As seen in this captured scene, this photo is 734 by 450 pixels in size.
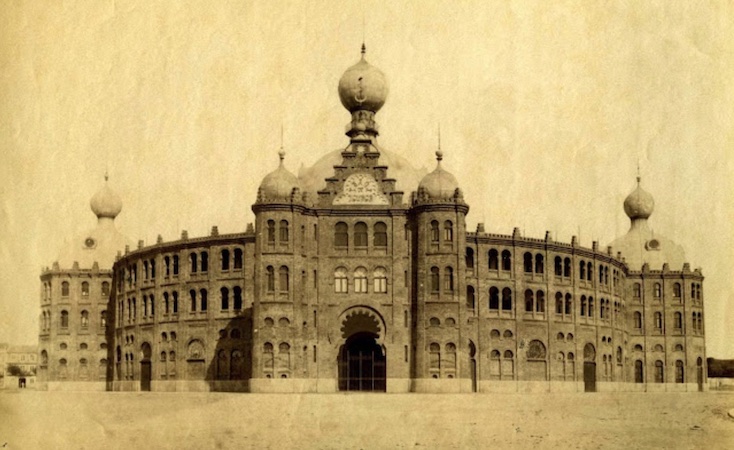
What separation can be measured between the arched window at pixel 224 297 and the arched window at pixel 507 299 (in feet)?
54.7

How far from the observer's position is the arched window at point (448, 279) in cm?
5741

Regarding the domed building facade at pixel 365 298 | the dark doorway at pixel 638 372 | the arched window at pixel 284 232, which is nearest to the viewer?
the domed building facade at pixel 365 298

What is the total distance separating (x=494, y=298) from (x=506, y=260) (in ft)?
8.20

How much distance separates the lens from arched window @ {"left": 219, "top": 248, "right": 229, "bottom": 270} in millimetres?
63594

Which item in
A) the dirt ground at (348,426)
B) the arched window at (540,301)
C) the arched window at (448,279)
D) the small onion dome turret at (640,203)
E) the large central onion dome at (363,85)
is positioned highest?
the large central onion dome at (363,85)

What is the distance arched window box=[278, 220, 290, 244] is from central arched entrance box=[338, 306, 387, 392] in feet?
17.3

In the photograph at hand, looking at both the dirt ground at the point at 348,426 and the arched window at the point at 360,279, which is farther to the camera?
the arched window at the point at 360,279

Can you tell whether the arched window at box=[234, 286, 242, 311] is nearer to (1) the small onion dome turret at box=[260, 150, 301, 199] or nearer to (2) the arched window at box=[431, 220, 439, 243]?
(1) the small onion dome turret at box=[260, 150, 301, 199]

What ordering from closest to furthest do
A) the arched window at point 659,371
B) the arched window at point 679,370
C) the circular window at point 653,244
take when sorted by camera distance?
the arched window at point 659,371 < the arched window at point 679,370 < the circular window at point 653,244

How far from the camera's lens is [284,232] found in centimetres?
5819

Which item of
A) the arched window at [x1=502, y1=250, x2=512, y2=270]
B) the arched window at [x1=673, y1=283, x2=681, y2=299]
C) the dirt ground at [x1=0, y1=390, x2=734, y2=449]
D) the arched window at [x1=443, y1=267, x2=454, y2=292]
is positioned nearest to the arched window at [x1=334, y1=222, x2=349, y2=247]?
the arched window at [x1=443, y1=267, x2=454, y2=292]

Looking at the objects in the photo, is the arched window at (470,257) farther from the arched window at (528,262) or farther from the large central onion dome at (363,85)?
the large central onion dome at (363,85)

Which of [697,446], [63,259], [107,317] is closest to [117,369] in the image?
[107,317]

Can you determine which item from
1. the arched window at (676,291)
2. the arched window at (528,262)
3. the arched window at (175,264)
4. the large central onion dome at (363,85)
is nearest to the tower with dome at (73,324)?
the arched window at (175,264)
